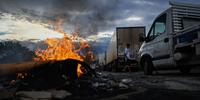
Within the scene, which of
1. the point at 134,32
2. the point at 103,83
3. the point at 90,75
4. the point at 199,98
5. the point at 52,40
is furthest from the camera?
the point at 134,32

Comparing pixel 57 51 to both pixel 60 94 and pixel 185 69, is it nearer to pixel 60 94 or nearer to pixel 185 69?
pixel 60 94

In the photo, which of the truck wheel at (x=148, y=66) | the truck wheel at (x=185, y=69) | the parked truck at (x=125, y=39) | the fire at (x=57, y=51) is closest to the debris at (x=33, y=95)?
the fire at (x=57, y=51)

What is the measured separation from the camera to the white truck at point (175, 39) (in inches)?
384

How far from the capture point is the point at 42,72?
8398 millimetres

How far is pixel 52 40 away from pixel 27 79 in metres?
3.49

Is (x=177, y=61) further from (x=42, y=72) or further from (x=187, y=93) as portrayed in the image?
(x=42, y=72)

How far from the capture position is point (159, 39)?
1167cm

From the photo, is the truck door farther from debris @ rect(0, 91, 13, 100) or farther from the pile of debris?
debris @ rect(0, 91, 13, 100)

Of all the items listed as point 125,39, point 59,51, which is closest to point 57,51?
point 59,51

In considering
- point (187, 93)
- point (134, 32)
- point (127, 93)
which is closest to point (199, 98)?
point (187, 93)

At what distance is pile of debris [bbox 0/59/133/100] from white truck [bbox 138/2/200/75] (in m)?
2.79

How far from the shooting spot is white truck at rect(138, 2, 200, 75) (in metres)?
9.77

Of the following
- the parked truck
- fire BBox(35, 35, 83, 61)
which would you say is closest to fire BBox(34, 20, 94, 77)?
fire BBox(35, 35, 83, 61)

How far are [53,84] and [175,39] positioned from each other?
16.1 feet
